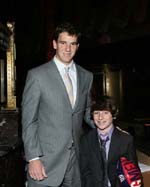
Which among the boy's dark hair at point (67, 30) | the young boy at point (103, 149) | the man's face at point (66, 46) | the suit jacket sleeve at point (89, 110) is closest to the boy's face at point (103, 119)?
the young boy at point (103, 149)

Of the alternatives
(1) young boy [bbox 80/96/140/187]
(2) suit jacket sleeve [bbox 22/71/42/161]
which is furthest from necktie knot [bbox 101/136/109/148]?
(2) suit jacket sleeve [bbox 22/71/42/161]

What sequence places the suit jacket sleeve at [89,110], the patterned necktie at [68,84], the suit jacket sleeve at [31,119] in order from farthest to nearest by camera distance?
1. the suit jacket sleeve at [89,110]
2. the patterned necktie at [68,84]
3. the suit jacket sleeve at [31,119]

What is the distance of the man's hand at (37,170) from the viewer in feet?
7.33

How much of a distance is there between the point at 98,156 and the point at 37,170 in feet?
1.33

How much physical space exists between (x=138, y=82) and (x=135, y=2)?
19.2 feet

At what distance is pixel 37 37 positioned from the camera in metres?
9.71

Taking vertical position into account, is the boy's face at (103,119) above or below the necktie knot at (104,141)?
above

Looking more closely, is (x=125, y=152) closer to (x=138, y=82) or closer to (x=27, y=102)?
(x=27, y=102)

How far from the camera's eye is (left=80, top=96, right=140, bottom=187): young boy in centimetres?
238

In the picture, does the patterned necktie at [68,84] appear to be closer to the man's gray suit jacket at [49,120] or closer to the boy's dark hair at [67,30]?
the man's gray suit jacket at [49,120]

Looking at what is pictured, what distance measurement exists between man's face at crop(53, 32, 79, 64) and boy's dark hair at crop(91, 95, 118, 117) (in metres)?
0.34

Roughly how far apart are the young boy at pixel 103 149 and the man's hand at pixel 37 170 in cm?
28

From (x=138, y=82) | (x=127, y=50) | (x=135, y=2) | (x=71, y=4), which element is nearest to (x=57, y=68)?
(x=135, y=2)

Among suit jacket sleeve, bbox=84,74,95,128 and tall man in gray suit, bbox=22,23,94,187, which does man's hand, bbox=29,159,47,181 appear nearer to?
tall man in gray suit, bbox=22,23,94,187
